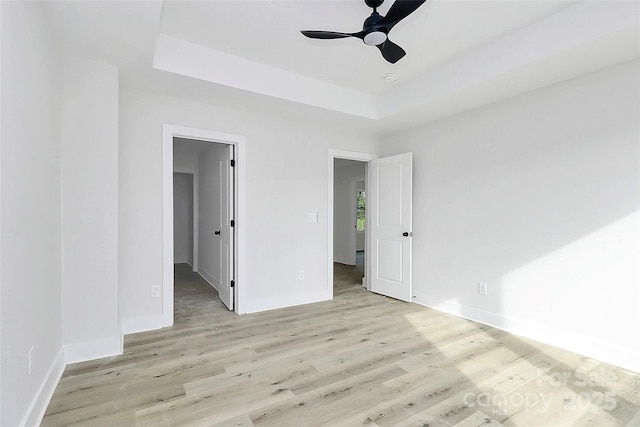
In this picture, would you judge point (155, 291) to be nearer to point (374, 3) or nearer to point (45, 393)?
point (45, 393)

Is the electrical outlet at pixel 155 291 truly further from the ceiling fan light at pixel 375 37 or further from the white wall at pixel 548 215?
the white wall at pixel 548 215

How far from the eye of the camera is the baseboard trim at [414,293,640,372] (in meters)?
2.52

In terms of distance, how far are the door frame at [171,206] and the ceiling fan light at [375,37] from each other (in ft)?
6.57

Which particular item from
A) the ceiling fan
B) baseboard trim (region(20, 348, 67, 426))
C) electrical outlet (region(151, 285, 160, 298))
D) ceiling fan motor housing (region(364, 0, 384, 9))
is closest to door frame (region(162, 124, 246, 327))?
electrical outlet (region(151, 285, 160, 298))

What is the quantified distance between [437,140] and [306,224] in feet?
6.74

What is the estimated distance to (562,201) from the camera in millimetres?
2908

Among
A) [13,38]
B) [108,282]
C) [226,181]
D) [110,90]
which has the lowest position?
[108,282]

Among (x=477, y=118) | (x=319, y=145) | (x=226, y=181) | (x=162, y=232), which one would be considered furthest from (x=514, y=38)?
(x=162, y=232)

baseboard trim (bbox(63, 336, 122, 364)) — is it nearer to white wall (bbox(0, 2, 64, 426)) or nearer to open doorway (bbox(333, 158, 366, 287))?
white wall (bbox(0, 2, 64, 426))

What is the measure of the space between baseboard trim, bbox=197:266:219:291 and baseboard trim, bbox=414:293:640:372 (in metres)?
3.24

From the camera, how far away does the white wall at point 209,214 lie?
15.3 ft

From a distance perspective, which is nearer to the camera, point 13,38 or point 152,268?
point 13,38

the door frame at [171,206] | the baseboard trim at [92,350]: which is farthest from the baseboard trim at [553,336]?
the baseboard trim at [92,350]

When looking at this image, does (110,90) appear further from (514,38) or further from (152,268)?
(514,38)
